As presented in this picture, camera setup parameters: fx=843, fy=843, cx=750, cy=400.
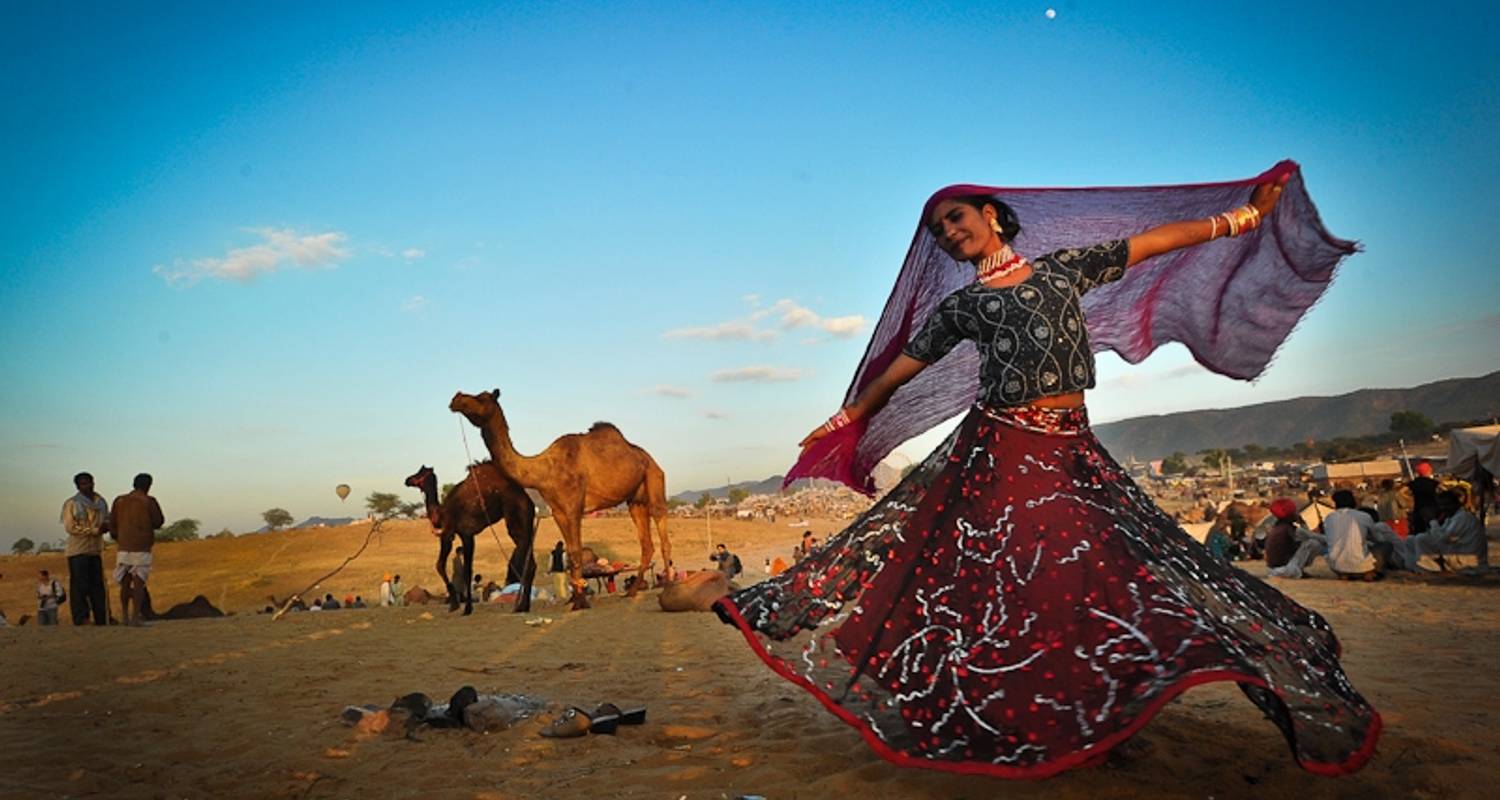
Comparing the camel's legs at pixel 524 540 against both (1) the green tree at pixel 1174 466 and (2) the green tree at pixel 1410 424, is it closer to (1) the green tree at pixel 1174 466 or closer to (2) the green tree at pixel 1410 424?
(2) the green tree at pixel 1410 424

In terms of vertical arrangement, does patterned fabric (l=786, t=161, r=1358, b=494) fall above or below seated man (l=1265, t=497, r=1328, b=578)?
above

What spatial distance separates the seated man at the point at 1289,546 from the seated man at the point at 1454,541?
1.15m

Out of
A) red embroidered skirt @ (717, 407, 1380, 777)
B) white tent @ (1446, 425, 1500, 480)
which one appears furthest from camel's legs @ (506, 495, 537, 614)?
white tent @ (1446, 425, 1500, 480)

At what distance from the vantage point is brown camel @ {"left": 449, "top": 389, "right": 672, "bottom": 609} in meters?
11.6

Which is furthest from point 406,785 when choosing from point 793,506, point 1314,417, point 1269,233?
point 1314,417

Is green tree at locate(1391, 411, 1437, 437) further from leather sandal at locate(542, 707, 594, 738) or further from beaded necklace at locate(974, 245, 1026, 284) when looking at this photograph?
leather sandal at locate(542, 707, 594, 738)

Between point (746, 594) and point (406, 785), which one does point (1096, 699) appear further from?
point (406, 785)

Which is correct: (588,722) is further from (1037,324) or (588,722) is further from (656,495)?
(656,495)

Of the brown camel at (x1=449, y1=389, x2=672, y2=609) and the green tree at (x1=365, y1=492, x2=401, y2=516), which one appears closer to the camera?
the brown camel at (x1=449, y1=389, x2=672, y2=609)

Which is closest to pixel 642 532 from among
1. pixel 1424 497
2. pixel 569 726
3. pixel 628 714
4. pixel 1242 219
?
pixel 628 714

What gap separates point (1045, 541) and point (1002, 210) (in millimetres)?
1505

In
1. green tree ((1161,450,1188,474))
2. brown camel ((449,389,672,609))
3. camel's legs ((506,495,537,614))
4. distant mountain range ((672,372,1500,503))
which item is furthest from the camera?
distant mountain range ((672,372,1500,503))

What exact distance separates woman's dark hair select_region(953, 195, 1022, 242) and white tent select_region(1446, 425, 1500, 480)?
1507 centimetres

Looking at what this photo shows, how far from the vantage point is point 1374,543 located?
11836mm
